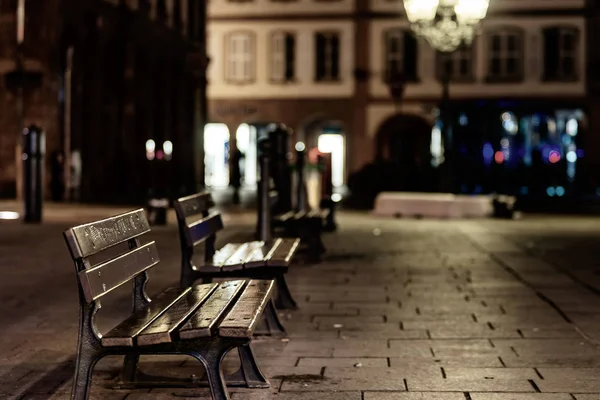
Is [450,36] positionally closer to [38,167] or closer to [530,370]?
[38,167]

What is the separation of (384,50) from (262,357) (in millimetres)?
37866

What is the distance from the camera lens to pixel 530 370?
5742mm

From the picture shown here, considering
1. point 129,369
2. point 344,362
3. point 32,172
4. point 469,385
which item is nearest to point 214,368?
point 129,369

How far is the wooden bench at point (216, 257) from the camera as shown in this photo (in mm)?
6715

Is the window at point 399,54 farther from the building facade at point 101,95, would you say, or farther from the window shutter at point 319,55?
the building facade at point 101,95

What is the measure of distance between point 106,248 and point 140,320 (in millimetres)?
377

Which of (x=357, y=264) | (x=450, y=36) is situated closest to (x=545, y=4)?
(x=450, y=36)

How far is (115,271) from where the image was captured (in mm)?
4812

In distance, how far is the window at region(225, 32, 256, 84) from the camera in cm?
4381

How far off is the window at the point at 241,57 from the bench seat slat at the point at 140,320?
127 feet

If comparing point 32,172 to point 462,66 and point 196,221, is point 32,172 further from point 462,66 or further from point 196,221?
point 462,66

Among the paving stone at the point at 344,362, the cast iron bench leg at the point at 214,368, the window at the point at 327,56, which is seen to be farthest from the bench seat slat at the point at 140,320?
the window at the point at 327,56

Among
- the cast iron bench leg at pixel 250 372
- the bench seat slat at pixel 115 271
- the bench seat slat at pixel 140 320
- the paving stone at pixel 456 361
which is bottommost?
the paving stone at pixel 456 361

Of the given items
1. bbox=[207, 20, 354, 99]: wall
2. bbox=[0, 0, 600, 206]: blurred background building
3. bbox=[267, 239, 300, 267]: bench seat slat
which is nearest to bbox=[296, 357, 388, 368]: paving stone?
bbox=[267, 239, 300, 267]: bench seat slat
